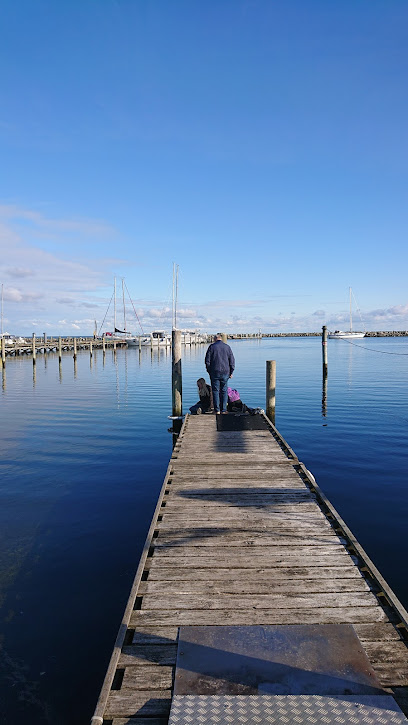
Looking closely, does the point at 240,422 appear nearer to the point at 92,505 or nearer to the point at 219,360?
the point at 219,360

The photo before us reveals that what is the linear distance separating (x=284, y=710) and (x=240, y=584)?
157 centimetres

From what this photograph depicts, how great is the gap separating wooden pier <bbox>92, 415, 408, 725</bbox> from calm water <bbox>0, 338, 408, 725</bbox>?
1.26 meters

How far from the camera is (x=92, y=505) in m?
9.16

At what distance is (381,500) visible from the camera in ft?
30.3

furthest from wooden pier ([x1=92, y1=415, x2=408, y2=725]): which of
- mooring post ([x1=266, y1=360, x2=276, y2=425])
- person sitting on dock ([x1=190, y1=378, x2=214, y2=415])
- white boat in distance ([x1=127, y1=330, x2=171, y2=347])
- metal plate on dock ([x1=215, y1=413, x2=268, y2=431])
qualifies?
white boat in distance ([x1=127, y1=330, x2=171, y2=347])

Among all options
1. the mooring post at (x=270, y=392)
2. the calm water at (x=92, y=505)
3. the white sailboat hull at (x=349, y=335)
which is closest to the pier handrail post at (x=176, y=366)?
the calm water at (x=92, y=505)

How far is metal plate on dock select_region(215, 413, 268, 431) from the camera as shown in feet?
40.3

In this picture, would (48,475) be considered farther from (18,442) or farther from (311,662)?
(311,662)

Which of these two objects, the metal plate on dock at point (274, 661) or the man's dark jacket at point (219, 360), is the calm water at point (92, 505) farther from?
the man's dark jacket at point (219, 360)

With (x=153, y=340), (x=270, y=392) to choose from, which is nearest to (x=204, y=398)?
(x=270, y=392)

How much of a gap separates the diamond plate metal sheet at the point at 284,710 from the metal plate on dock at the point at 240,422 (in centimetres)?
919

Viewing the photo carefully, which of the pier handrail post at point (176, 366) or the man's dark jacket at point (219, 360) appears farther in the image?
the pier handrail post at point (176, 366)

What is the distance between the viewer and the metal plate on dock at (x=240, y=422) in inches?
484

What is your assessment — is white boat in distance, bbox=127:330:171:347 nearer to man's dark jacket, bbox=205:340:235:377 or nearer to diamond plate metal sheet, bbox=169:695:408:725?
man's dark jacket, bbox=205:340:235:377
